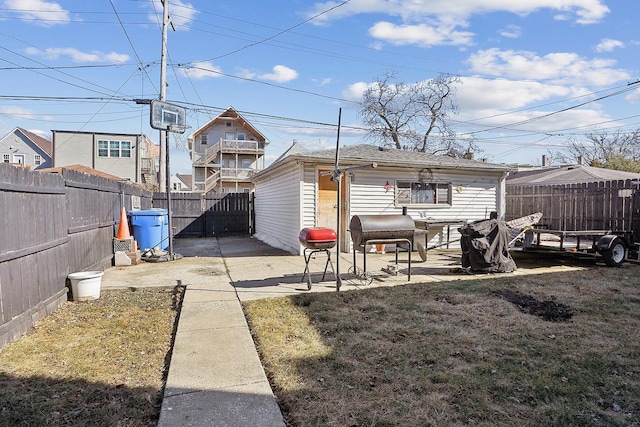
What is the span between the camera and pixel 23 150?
3456 cm

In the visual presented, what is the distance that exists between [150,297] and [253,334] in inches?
91.6

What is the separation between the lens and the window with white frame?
2981 cm

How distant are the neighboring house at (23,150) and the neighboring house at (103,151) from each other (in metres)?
6.97

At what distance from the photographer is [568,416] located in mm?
2566

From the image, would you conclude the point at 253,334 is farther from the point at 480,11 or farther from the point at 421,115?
the point at 421,115

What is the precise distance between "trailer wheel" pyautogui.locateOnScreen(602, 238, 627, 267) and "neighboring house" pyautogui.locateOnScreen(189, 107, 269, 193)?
29843 mm

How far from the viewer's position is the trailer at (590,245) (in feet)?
26.8

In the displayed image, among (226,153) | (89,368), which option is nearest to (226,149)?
(226,153)

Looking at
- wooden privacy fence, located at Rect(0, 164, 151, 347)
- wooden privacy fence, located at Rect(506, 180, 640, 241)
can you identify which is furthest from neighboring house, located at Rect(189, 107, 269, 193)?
wooden privacy fence, located at Rect(0, 164, 151, 347)

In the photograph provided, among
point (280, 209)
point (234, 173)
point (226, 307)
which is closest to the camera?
point (226, 307)

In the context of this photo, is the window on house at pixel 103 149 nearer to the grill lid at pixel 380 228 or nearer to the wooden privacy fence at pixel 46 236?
the wooden privacy fence at pixel 46 236

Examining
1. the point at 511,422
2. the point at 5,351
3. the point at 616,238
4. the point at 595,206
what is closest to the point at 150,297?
the point at 5,351

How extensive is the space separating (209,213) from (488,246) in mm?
12080

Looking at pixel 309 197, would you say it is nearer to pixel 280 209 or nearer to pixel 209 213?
pixel 280 209
